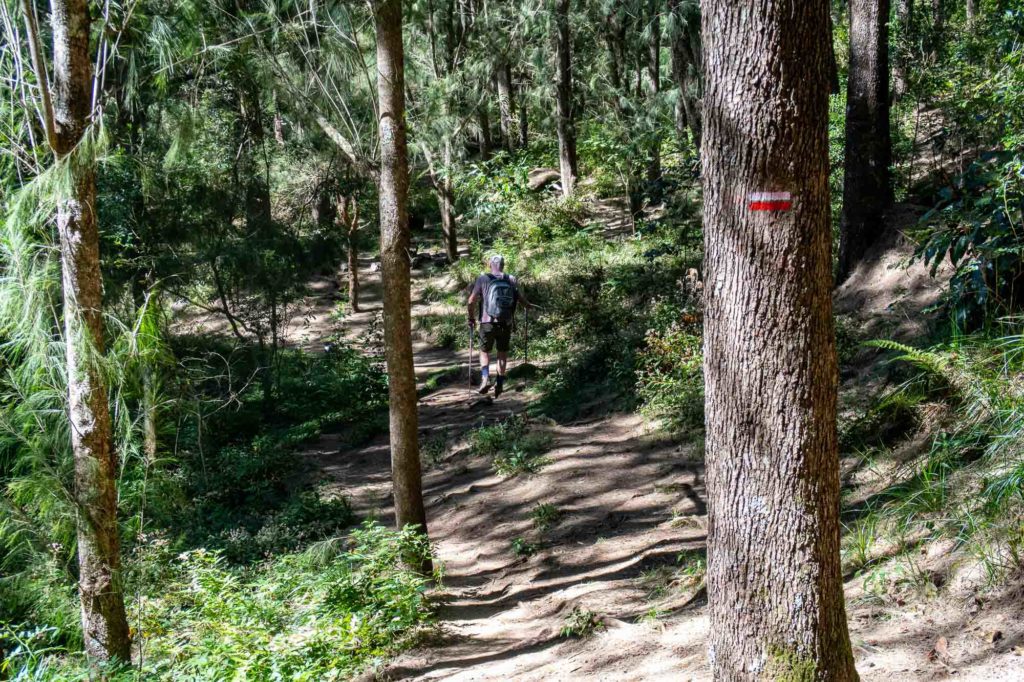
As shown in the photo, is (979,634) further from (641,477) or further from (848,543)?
(641,477)

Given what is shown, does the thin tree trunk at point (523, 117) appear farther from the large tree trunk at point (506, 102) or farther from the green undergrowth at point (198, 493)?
the green undergrowth at point (198, 493)

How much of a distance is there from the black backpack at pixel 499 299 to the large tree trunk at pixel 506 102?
11554 millimetres

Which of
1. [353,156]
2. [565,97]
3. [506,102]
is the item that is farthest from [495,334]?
[506,102]

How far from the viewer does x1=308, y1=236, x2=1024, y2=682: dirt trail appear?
399 cm

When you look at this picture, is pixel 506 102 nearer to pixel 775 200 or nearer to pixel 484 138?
pixel 484 138

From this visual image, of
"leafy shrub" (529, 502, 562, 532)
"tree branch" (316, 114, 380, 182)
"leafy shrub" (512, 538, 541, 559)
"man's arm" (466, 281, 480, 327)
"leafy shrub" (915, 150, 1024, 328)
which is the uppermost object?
"tree branch" (316, 114, 380, 182)

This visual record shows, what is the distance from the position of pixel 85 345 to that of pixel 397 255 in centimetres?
262

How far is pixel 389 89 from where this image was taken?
6.82m

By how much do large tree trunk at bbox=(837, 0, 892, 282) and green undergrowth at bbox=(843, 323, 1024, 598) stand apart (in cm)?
400

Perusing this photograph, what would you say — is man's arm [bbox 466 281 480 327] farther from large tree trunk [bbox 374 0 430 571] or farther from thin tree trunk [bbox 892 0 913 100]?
thin tree trunk [bbox 892 0 913 100]

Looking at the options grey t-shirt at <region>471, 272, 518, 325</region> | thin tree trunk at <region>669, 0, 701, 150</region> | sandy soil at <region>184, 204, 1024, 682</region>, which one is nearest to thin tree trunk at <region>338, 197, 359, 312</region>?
sandy soil at <region>184, 204, 1024, 682</region>

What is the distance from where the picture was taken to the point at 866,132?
972cm

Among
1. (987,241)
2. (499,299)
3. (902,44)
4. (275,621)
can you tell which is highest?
(902,44)

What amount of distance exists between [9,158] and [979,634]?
6.88 m
